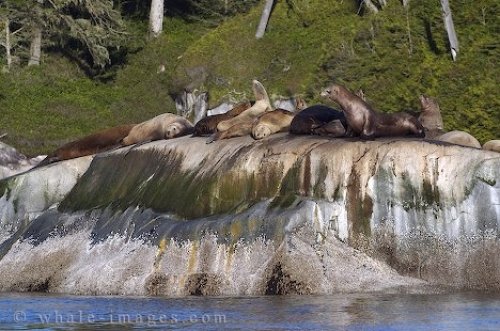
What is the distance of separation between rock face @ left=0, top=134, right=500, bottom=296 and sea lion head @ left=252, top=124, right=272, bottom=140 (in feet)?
0.96

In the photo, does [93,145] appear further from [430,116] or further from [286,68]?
[286,68]

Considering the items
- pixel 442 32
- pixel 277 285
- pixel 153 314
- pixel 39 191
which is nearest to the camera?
pixel 153 314

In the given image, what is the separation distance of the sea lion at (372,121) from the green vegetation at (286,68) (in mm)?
6317

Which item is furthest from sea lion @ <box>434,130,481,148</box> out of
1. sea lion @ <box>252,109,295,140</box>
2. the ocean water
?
the ocean water

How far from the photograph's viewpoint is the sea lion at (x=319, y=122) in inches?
773

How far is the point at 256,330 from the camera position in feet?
45.2

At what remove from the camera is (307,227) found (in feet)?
58.0

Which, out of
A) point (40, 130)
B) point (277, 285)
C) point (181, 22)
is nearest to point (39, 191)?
point (277, 285)

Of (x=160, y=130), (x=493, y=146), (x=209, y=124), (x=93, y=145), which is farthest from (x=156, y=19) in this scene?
(x=493, y=146)

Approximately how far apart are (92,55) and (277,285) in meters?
31.2

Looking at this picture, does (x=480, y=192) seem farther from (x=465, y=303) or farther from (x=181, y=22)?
(x=181, y=22)

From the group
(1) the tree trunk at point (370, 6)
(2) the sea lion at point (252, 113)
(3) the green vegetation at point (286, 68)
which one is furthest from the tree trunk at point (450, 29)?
(1) the tree trunk at point (370, 6)

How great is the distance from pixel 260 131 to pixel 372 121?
2.04 m

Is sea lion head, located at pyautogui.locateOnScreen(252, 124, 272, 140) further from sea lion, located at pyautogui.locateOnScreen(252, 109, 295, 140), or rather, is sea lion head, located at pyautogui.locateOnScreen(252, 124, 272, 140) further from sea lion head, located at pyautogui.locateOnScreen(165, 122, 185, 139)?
sea lion head, located at pyautogui.locateOnScreen(165, 122, 185, 139)
